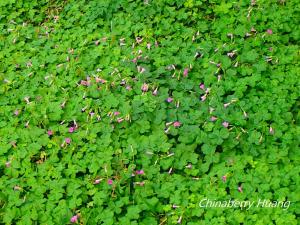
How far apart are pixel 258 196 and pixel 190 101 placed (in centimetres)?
→ 124

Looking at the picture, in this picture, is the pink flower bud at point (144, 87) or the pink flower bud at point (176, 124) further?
the pink flower bud at point (144, 87)

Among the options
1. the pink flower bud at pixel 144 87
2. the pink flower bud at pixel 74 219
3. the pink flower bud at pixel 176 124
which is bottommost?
the pink flower bud at pixel 74 219

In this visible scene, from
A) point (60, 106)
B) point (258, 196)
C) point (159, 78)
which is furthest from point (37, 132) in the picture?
point (258, 196)

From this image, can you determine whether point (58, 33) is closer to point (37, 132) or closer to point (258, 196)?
point (37, 132)

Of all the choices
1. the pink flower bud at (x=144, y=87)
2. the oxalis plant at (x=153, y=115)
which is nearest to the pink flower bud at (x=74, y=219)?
the oxalis plant at (x=153, y=115)

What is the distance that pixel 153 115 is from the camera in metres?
4.11

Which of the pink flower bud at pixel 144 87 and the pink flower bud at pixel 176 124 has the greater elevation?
the pink flower bud at pixel 144 87

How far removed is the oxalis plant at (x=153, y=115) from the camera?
348 cm

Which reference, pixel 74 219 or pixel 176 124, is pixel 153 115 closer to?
pixel 176 124

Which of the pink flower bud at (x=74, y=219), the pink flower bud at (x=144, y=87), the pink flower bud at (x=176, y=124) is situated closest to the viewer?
the pink flower bud at (x=74, y=219)

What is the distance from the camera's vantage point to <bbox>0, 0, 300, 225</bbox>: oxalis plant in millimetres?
3482

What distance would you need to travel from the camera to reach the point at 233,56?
15.2 feet

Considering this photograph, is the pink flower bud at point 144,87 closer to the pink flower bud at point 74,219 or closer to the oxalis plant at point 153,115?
the oxalis plant at point 153,115

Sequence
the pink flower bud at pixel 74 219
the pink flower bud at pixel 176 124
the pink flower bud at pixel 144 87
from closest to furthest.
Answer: the pink flower bud at pixel 74 219 → the pink flower bud at pixel 176 124 → the pink flower bud at pixel 144 87
